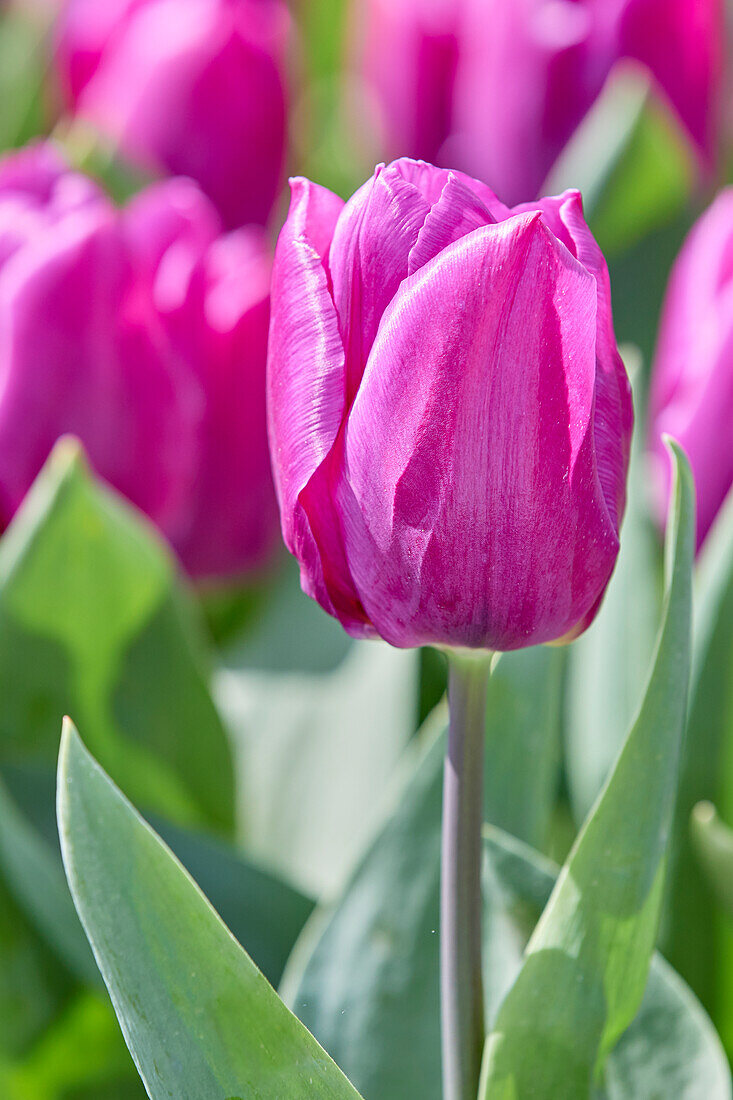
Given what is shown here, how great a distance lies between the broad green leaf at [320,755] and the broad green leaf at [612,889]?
0.67 ft

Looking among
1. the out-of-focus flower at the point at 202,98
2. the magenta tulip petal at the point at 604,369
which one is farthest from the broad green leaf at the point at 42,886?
the out-of-focus flower at the point at 202,98

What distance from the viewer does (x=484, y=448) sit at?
0.76ft

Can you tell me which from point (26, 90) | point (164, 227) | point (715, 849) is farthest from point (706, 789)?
point (26, 90)

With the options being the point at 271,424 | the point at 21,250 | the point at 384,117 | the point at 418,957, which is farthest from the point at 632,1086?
the point at 384,117

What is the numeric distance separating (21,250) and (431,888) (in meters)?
0.26

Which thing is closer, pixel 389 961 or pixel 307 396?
pixel 307 396

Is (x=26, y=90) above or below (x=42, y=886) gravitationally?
above

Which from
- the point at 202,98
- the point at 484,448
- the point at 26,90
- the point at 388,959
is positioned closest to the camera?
the point at 484,448

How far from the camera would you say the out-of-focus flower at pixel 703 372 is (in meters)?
0.40

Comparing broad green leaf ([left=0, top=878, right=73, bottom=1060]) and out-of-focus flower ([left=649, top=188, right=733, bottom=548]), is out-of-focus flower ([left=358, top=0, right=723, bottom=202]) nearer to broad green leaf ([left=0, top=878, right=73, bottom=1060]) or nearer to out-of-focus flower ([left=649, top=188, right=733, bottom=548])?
out-of-focus flower ([left=649, top=188, right=733, bottom=548])

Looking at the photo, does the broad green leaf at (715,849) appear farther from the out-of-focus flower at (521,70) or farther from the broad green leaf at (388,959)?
the out-of-focus flower at (521,70)

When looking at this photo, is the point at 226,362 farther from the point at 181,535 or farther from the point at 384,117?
the point at 384,117

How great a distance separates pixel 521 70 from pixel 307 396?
47 centimetres

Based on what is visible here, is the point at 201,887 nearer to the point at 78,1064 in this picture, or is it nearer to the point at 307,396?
the point at 78,1064
